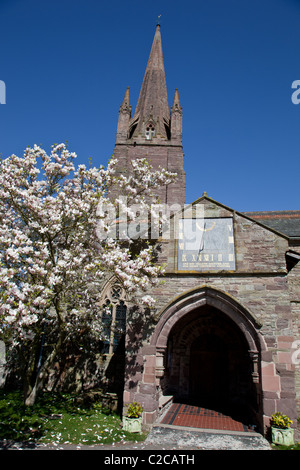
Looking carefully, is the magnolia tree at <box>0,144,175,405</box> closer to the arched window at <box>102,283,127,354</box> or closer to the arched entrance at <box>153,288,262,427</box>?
the arched window at <box>102,283,127,354</box>

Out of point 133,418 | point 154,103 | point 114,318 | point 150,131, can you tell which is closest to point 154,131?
point 150,131

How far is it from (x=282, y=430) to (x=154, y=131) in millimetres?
22516

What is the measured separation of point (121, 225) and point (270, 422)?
7.35 meters

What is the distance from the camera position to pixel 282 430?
23.2 feet

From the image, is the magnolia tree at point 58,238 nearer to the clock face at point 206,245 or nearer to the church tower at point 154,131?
the clock face at point 206,245

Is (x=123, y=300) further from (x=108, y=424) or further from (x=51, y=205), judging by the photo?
(x=51, y=205)

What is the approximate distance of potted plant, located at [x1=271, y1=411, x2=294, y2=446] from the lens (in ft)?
23.0

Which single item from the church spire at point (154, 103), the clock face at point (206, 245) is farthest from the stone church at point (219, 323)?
the church spire at point (154, 103)

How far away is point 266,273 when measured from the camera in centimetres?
862

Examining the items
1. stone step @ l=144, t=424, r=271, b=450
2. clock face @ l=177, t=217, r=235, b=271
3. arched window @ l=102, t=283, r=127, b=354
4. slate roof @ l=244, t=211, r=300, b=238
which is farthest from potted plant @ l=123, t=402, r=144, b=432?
slate roof @ l=244, t=211, r=300, b=238

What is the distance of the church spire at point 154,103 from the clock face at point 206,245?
16042mm

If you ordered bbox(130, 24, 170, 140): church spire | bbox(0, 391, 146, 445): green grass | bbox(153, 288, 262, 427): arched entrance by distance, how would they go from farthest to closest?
bbox(130, 24, 170, 140): church spire
bbox(153, 288, 262, 427): arched entrance
bbox(0, 391, 146, 445): green grass

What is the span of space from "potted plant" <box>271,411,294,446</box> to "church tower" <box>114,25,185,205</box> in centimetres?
1433
